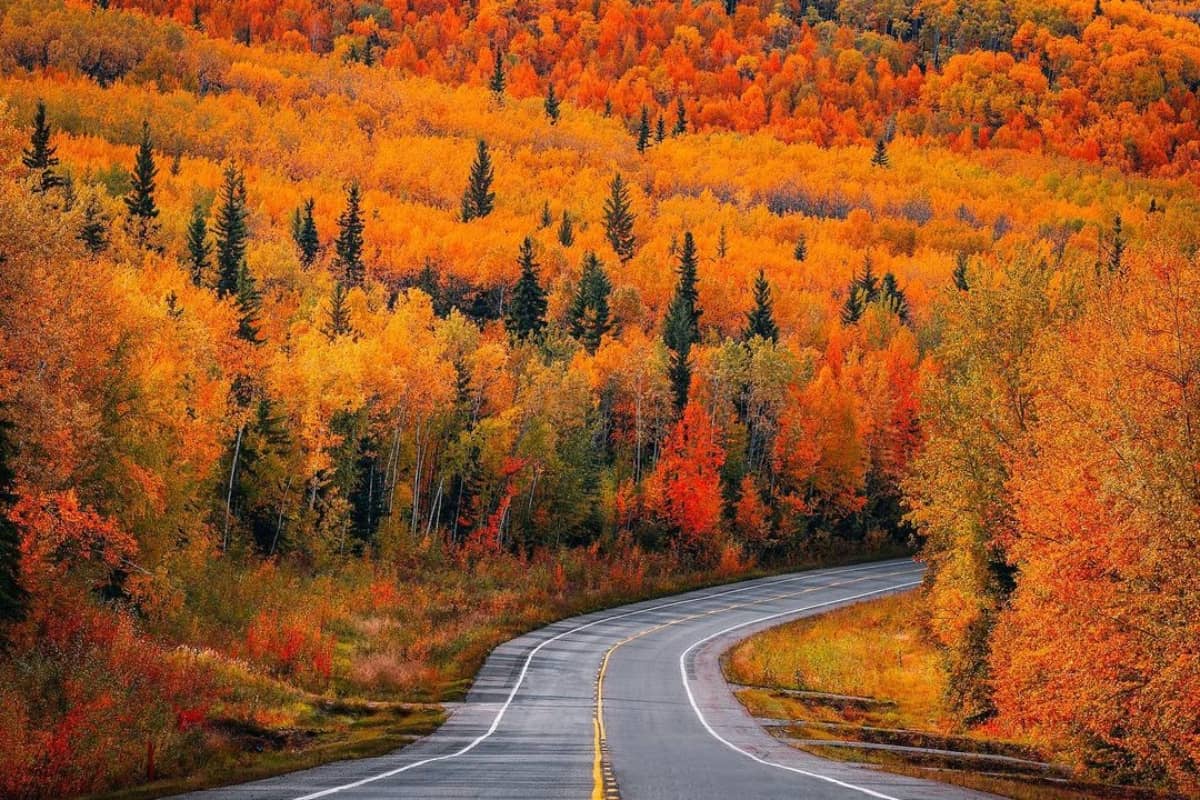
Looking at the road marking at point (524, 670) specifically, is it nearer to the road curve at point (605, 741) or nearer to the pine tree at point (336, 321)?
the road curve at point (605, 741)

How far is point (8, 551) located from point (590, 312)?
265 feet

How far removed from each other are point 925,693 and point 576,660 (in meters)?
14.2

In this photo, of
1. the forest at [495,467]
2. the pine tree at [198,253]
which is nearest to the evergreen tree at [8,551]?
the forest at [495,467]

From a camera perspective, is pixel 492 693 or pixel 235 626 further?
pixel 235 626

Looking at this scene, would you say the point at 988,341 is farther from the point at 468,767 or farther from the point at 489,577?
the point at 489,577

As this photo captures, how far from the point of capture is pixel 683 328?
101 metres

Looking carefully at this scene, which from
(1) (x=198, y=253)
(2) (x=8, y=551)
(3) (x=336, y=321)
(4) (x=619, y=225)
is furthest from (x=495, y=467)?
(4) (x=619, y=225)

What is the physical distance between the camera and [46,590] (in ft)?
106

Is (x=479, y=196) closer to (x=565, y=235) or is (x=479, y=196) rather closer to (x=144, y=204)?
(x=565, y=235)

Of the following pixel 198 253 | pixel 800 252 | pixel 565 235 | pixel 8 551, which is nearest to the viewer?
Answer: pixel 8 551

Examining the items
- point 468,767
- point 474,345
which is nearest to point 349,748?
point 468,767

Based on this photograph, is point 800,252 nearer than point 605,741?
No

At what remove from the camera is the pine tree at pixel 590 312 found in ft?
339

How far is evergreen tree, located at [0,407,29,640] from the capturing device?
2631 centimetres
